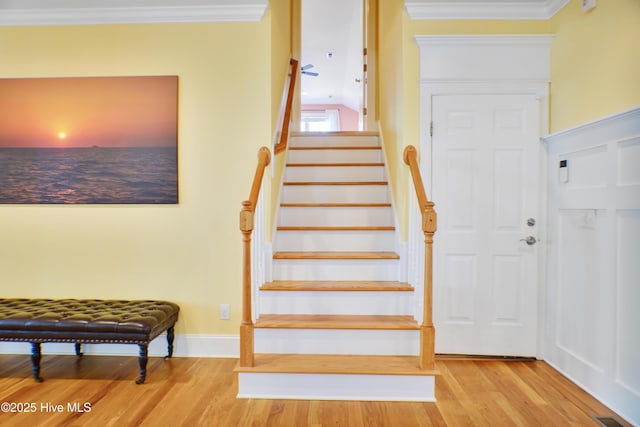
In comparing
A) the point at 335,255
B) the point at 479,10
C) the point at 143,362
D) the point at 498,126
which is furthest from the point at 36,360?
the point at 479,10

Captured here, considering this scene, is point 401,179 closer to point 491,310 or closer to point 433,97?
point 433,97

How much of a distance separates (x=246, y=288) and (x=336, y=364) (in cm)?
72

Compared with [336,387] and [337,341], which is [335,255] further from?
[336,387]

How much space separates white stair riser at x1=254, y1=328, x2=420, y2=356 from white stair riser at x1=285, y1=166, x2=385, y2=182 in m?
1.60

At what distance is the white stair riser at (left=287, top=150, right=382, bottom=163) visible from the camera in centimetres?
371

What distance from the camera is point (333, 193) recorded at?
11.0 feet

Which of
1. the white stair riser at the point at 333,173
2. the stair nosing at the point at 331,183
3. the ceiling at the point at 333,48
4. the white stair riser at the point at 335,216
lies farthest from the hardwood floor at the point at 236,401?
the ceiling at the point at 333,48

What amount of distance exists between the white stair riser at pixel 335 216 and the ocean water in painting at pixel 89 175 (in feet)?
3.13

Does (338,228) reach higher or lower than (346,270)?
higher

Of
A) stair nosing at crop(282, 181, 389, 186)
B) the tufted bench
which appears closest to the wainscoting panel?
stair nosing at crop(282, 181, 389, 186)

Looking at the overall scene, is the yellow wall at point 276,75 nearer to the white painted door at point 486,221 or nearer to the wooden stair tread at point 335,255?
the wooden stair tread at point 335,255

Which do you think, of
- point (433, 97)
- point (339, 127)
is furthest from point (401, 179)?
point (339, 127)

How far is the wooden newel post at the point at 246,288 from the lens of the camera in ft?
6.97

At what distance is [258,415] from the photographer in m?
2.00
